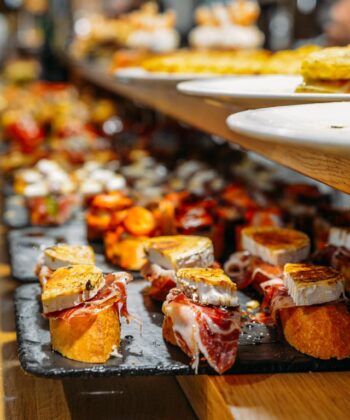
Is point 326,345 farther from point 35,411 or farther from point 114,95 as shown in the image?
point 114,95

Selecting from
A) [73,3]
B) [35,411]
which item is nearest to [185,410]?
[35,411]

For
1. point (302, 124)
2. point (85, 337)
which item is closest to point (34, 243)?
point (85, 337)

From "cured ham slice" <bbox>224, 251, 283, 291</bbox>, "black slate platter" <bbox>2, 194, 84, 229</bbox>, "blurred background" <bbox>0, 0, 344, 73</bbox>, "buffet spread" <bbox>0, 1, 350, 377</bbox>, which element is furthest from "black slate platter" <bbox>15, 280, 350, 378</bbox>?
"blurred background" <bbox>0, 0, 344, 73</bbox>

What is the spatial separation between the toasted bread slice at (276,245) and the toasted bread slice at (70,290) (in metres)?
0.52

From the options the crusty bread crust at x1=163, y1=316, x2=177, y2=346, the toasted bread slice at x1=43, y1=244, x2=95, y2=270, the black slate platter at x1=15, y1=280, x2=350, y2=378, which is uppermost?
the toasted bread slice at x1=43, y1=244, x2=95, y2=270

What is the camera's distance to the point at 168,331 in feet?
5.40

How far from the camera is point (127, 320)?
1.75 m

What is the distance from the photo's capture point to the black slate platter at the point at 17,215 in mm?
2941

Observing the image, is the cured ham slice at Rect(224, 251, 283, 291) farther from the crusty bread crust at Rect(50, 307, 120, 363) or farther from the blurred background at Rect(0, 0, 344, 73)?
the blurred background at Rect(0, 0, 344, 73)

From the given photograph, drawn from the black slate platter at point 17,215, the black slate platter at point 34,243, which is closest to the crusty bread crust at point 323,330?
the black slate platter at point 34,243

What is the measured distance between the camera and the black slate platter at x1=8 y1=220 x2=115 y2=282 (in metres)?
2.32

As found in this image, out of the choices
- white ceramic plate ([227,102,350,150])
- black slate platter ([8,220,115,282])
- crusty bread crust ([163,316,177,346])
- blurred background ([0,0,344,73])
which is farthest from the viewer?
blurred background ([0,0,344,73])

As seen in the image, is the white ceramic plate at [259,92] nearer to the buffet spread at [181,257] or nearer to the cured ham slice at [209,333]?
the buffet spread at [181,257]

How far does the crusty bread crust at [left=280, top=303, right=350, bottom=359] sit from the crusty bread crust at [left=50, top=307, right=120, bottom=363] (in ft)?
1.37
